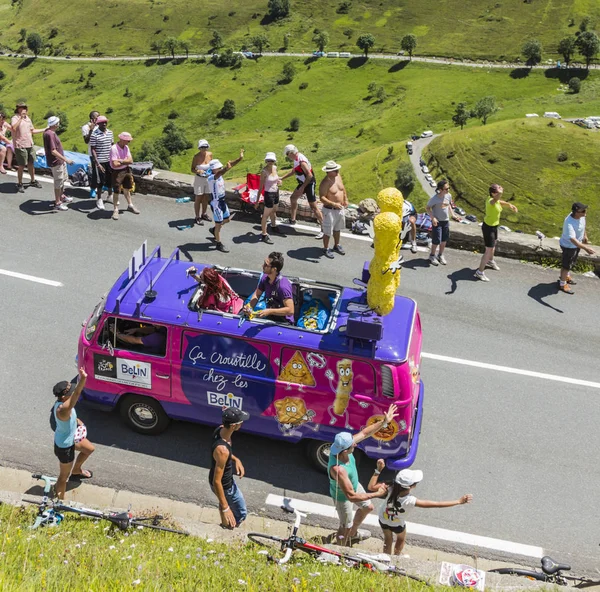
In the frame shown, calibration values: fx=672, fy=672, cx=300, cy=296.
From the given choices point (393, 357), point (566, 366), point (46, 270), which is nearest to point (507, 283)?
point (566, 366)

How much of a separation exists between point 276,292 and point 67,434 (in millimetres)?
3221

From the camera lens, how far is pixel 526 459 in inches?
372

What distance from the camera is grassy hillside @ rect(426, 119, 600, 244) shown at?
5816 cm

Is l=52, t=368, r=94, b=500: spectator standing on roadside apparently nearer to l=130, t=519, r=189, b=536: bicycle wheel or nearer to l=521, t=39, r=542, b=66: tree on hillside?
l=130, t=519, r=189, b=536: bicycle wheel

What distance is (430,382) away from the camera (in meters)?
10.8

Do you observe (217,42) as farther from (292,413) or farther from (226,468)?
(226,468)

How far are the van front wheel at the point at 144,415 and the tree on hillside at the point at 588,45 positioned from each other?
16421cm

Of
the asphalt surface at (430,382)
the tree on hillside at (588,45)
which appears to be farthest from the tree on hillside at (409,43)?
the asphalt surface at (430,382)

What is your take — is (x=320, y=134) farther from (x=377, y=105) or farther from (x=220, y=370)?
(x=220, y=370)

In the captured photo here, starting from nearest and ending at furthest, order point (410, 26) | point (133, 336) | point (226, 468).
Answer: point (226, 468) < point (133, 336) < point (410, 26)

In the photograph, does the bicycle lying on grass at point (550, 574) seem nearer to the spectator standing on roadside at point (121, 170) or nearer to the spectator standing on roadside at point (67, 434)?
the spectator standing on roadside at point (67, 434)

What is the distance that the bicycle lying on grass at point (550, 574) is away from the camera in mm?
7094

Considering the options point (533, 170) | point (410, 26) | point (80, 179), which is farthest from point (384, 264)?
point (410, 26)

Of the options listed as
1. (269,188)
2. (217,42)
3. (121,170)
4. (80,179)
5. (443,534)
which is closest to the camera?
(443,534)
